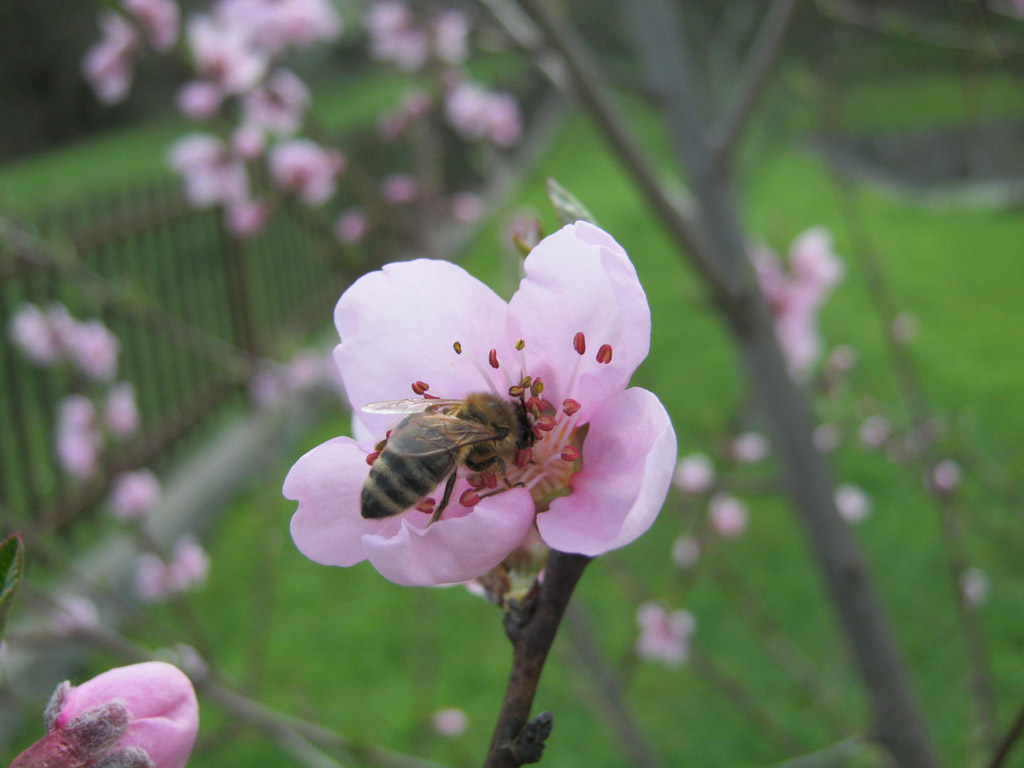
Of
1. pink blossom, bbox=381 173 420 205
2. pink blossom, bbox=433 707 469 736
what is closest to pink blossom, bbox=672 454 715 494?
→ pink blossom, bbox=433 707 469 736

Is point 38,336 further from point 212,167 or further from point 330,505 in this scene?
point 330,505

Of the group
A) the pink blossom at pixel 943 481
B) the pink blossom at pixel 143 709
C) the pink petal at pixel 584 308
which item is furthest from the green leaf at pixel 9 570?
the pink blossom at pixel 943 481

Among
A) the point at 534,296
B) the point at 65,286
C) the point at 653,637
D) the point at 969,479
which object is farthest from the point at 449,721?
the point at 65,286

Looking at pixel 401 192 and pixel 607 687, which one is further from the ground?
pixel 401 192

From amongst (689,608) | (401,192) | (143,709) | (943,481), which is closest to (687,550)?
(943,481)

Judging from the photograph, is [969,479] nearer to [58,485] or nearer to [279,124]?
[279,124]

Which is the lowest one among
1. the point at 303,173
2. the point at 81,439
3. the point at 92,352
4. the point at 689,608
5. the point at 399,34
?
the point at 689,608
